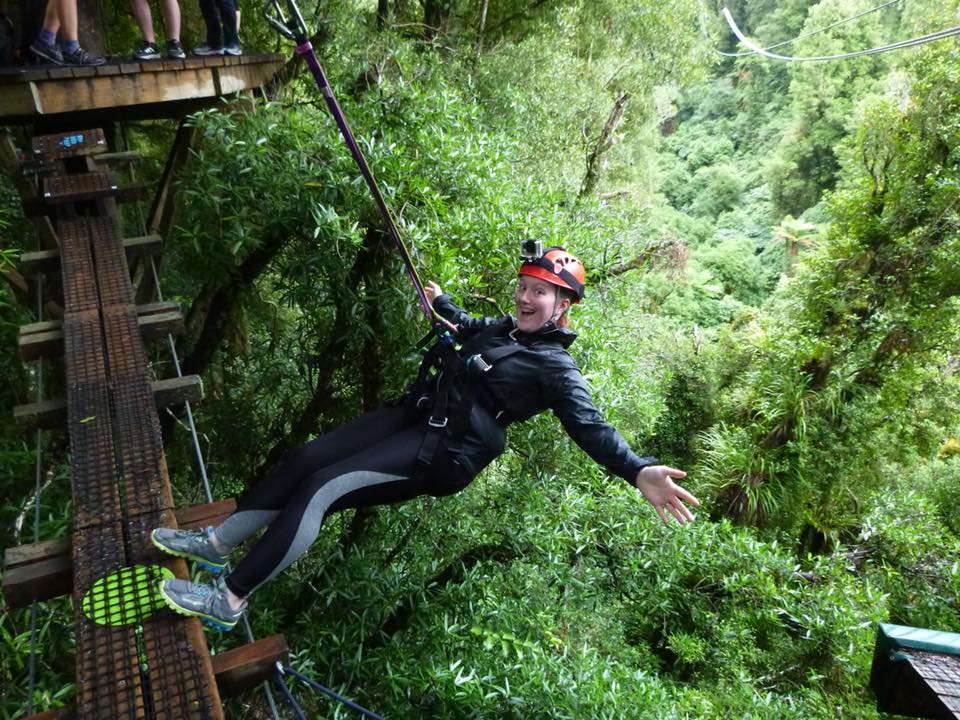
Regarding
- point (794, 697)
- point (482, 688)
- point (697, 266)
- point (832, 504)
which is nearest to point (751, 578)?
point (794, 697)

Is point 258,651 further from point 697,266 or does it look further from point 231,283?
point 697,266

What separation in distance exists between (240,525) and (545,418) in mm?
1954

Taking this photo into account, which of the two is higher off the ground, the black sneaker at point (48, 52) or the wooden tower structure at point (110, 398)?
the black sneaker at point (48, 52)

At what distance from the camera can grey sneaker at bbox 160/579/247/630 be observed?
6.26 ft

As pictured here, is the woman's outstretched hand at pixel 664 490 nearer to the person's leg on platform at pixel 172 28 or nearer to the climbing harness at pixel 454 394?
the climbing harness at pixel 454 394

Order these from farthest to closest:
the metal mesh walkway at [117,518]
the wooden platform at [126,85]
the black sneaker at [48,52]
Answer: the black sneaker at [48,52] < the wooden platform at [126,85] < the metal mesh walkway at [117,518]

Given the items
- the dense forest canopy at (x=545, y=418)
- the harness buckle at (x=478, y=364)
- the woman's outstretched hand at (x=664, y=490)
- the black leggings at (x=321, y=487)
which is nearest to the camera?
the woman's outstretched hand at (x=664, y=490)

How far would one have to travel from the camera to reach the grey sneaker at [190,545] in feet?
6.98

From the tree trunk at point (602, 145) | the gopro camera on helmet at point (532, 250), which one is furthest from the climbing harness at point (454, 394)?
the tree trunk at point (602, 145)

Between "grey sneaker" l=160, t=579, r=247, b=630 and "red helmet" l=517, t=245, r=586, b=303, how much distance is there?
170cm

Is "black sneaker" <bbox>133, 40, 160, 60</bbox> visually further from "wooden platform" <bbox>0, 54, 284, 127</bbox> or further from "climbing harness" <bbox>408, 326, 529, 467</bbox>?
"climbing harness" <bbox>408, 326, 529, 467</bbox>

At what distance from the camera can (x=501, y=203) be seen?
3705mm

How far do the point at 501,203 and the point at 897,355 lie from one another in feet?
24.7

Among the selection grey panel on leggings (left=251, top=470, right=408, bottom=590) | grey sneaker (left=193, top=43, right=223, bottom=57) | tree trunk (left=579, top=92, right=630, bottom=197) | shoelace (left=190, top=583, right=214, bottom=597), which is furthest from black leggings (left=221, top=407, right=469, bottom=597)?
tree trunk (left=579, top=92, right=630, bottom=197)
